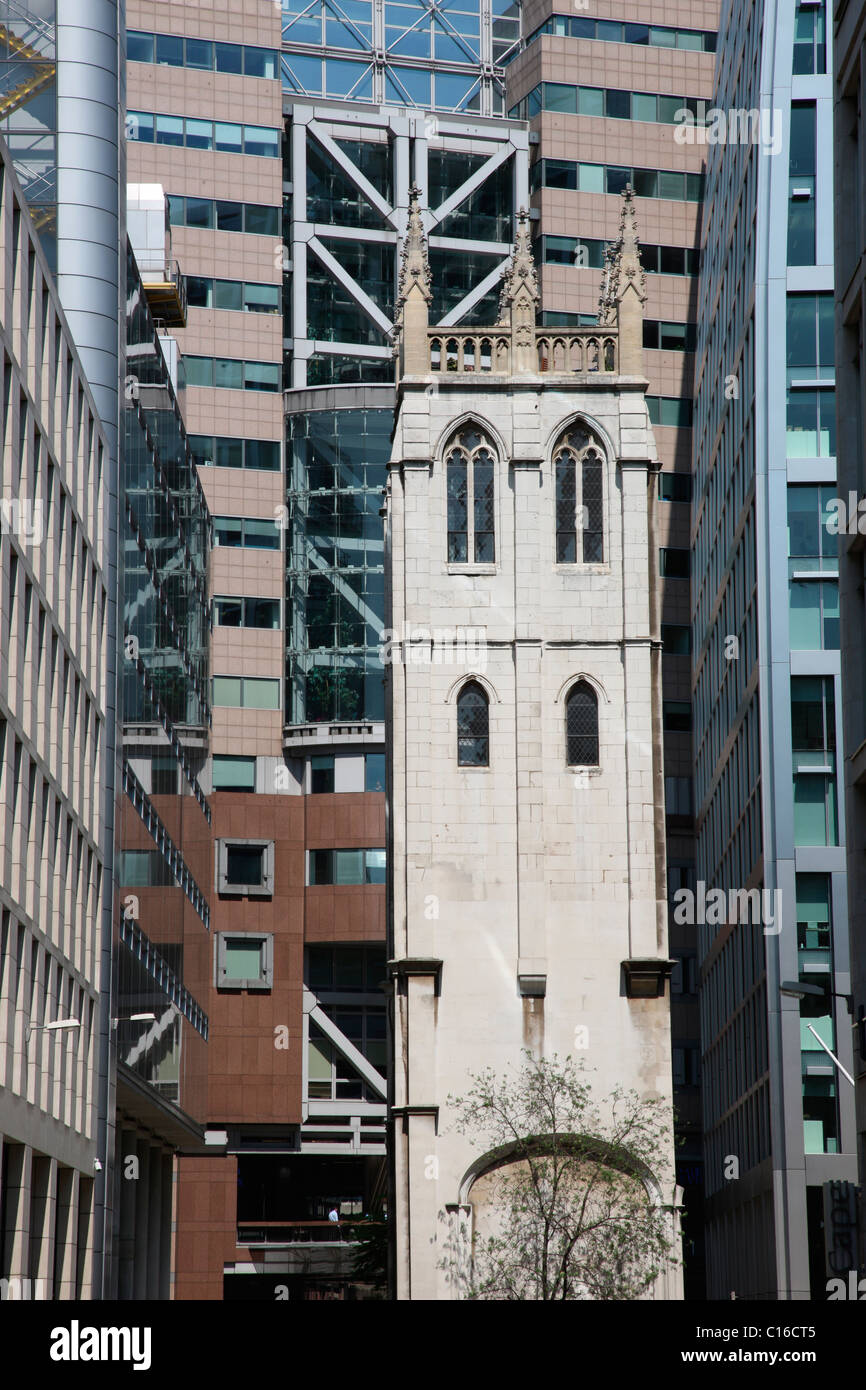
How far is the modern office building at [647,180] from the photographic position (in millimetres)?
104750

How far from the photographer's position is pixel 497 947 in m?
58.6

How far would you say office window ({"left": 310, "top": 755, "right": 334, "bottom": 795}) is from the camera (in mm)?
94500

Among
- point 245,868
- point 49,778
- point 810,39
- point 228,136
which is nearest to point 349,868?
point 245,868

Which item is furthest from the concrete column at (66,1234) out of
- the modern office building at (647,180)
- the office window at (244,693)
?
the modern office building at (647,180)

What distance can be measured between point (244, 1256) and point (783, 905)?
1338 inches

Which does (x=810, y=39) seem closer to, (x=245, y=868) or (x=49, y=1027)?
(x=245, y=868)

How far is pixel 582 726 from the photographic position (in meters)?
60.2

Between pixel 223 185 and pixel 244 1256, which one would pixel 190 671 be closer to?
pixel 244 1256

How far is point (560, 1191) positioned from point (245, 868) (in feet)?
138

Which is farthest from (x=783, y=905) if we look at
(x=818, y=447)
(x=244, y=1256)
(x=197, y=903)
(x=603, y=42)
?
(x=603, y=42)

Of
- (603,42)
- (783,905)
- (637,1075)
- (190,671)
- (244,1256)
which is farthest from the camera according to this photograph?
(603,42)

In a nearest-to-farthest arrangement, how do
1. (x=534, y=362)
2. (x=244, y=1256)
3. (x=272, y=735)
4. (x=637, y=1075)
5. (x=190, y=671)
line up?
(x=637, y=1075) → (x=534, y=362) → (x=190, y=671) → (x=244, y=1256) → (x=272, y=735)

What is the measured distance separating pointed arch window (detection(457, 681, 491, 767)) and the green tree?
8.62 metres

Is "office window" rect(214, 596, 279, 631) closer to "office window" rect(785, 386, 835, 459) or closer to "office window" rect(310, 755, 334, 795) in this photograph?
"office window" rect(310, 755, 334, 795)
